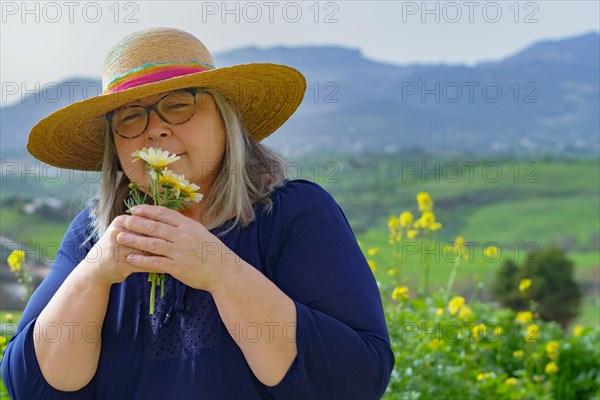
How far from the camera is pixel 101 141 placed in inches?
80.5

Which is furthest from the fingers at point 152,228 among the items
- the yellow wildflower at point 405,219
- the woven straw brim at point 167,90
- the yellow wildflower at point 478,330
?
the yellow wildflower at point 478,330

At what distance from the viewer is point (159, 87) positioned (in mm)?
1686

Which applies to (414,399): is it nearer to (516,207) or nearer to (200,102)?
(200,102)

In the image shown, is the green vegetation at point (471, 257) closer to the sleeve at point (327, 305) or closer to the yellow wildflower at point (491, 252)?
the yellow wildflower at point (491, 252)

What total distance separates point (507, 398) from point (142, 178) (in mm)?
2414

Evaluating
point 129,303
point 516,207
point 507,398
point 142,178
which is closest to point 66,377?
point 129,303

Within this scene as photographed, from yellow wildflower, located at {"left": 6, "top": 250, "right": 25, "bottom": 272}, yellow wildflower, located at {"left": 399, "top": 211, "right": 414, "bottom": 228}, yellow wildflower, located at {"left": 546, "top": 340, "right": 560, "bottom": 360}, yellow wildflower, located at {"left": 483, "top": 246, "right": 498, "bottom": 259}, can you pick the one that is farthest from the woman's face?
yellow wildflower, located at {"left": 546, "top": 340, "right": 560, "bottom": 360}

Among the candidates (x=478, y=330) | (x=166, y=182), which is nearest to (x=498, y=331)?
(x=478, y=330)

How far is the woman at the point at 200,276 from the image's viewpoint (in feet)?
4.91

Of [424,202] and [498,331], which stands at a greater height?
[424,202]

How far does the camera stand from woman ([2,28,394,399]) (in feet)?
4.91

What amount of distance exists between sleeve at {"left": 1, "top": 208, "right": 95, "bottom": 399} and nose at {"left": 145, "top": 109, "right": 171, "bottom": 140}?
36cm

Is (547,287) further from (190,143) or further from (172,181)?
(172,181)

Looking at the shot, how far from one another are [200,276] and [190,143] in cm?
37
